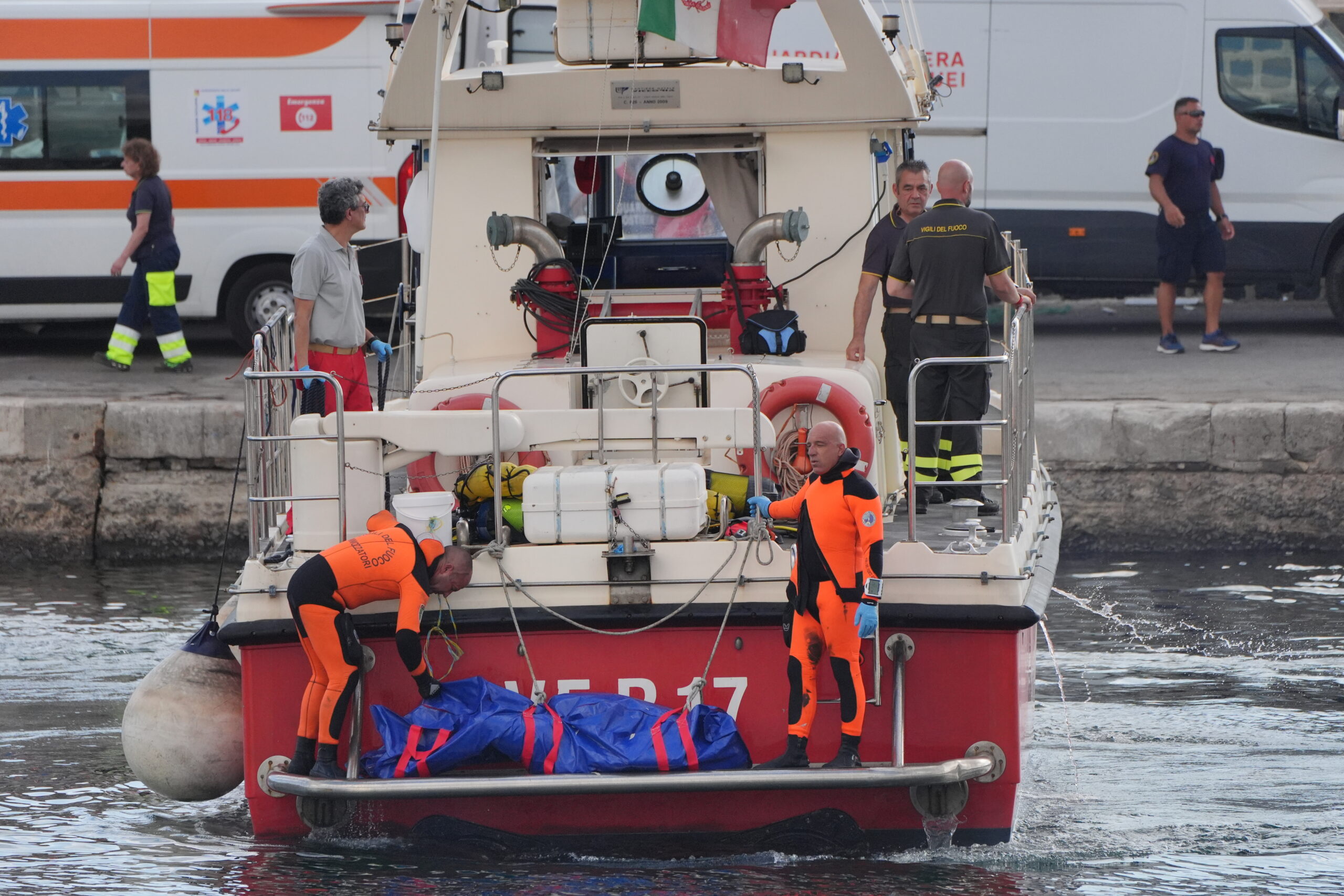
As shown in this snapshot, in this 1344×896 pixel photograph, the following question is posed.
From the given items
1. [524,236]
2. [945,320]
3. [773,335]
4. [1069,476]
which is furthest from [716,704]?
[1069,476]

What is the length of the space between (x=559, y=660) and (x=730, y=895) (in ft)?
3.01

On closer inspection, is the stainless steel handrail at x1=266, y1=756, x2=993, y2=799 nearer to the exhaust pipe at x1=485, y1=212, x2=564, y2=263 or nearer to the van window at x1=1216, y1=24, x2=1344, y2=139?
the exhaust pipe at x1=485, y1=212, x2=564, y2=263

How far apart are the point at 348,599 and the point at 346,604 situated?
18 mm

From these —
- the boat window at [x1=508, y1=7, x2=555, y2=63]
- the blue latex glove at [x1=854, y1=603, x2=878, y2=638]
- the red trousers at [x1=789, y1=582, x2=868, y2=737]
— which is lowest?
the red trousers at [x1=789, y1=582, x2=868, y2=737]

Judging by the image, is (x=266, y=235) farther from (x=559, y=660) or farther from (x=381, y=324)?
(x=559, y=660)

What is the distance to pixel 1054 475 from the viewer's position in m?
10.9

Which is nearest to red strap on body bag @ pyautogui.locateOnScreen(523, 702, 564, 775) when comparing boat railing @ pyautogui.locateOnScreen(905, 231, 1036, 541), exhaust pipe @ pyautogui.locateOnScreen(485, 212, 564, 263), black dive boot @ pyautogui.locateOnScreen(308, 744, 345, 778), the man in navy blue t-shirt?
black dive boot @ pyautogui.locateOnScreen(308, 744, 345, 778)

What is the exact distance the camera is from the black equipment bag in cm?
715

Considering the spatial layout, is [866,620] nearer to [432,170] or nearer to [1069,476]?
[432,170]

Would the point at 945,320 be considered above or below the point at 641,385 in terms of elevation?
above

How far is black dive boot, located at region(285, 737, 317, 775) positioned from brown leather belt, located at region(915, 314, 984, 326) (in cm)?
300

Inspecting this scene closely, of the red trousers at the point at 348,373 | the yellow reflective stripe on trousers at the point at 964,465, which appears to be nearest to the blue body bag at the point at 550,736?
the yellow reflective stripe on trousers at the point at 964,465

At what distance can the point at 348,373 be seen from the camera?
768 cm

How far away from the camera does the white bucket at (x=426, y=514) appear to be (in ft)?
18.5
